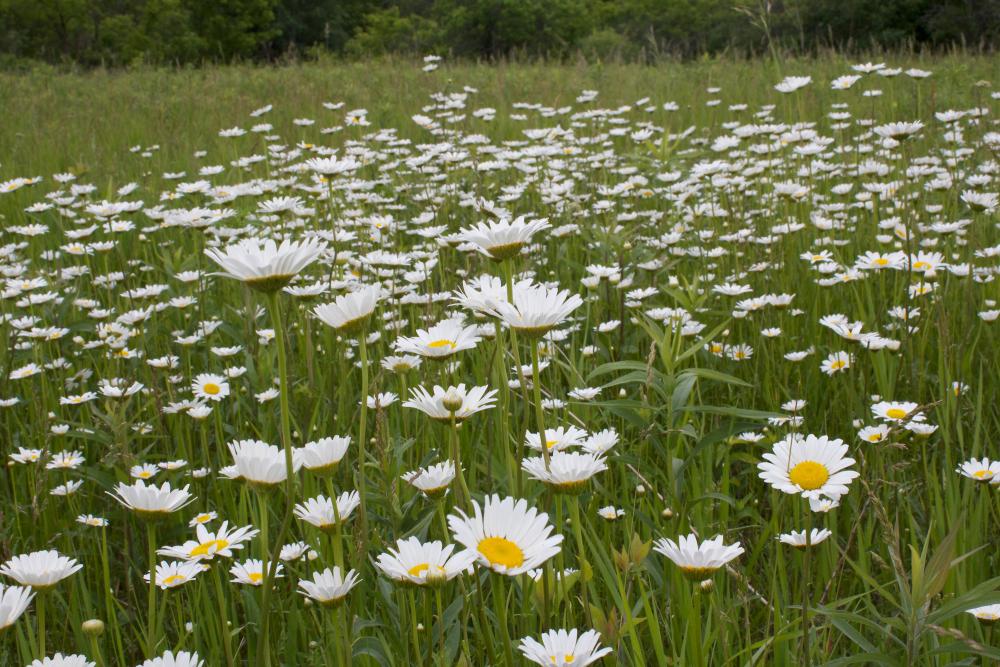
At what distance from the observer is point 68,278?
321 centimetres

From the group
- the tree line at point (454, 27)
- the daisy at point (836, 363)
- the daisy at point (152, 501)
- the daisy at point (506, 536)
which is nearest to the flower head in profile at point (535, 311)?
the daisy at point (506, 536)

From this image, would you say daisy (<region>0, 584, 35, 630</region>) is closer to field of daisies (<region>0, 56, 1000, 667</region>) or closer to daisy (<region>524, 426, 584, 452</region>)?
field of daisies (<region>0, 56, 1000, 667</region>)

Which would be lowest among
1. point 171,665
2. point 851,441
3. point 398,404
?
point 851,441

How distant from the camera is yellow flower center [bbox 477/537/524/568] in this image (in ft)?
3.01

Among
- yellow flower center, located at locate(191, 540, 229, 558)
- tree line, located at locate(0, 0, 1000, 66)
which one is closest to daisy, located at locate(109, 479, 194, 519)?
yellow flower center, located at locate(191, 540, 229, 558)

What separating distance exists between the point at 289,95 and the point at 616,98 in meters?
2.91

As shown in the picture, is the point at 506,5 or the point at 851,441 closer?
the point at 851,441

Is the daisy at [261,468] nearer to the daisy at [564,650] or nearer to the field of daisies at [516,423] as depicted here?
the field of daisies at [516,423]

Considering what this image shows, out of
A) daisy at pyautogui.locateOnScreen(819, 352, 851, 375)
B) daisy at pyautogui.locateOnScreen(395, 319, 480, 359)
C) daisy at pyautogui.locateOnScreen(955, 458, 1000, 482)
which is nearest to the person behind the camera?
daisy at pyautogui.locateOnScreen(395, 319, 480, 359)

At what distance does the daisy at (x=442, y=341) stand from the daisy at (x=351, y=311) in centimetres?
6

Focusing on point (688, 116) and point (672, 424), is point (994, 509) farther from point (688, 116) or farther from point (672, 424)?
point (688, 116)

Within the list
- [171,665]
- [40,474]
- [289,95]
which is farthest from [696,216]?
[289,95]

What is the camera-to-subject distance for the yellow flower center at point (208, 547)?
1321mm

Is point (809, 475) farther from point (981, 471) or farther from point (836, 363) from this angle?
point (836, 363)
